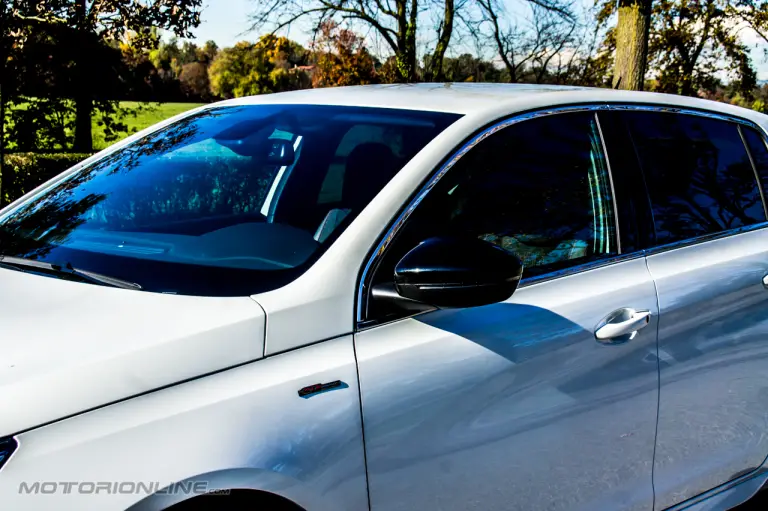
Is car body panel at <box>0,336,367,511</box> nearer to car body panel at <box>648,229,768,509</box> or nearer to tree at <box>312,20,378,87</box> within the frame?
car body panel at <box>648,229,768,509</box>

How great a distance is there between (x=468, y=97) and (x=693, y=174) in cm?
99

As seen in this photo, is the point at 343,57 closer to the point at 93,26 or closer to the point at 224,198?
the point at 93,26

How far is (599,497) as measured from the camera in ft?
8.58

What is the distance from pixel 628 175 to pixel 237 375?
5.26ft

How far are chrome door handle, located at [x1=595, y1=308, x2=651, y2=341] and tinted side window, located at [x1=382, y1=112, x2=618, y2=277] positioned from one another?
0.68 feet

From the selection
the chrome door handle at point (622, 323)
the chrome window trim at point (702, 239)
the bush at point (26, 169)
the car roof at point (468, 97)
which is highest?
the car roof at point (468, 97)

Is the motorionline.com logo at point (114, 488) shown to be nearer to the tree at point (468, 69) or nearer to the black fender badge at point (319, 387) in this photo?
the black fender badge at point (319, 387)

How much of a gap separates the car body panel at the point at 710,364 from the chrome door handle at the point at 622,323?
0.10 metres

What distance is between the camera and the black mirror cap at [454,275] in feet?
7.05

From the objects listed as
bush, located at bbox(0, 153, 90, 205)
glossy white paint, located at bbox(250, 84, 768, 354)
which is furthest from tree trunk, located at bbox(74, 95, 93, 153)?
glossy white paint, located at bbox(250, 84, 768, 354)

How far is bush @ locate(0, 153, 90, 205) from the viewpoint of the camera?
10000 millimetres

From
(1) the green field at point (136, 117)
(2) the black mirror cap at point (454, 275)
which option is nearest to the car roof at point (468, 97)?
(2) the black mirror cap at point (454, 275)

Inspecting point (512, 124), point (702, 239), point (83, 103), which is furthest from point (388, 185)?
point (83, 103)

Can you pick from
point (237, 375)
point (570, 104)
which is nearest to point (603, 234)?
point (570, 104)
